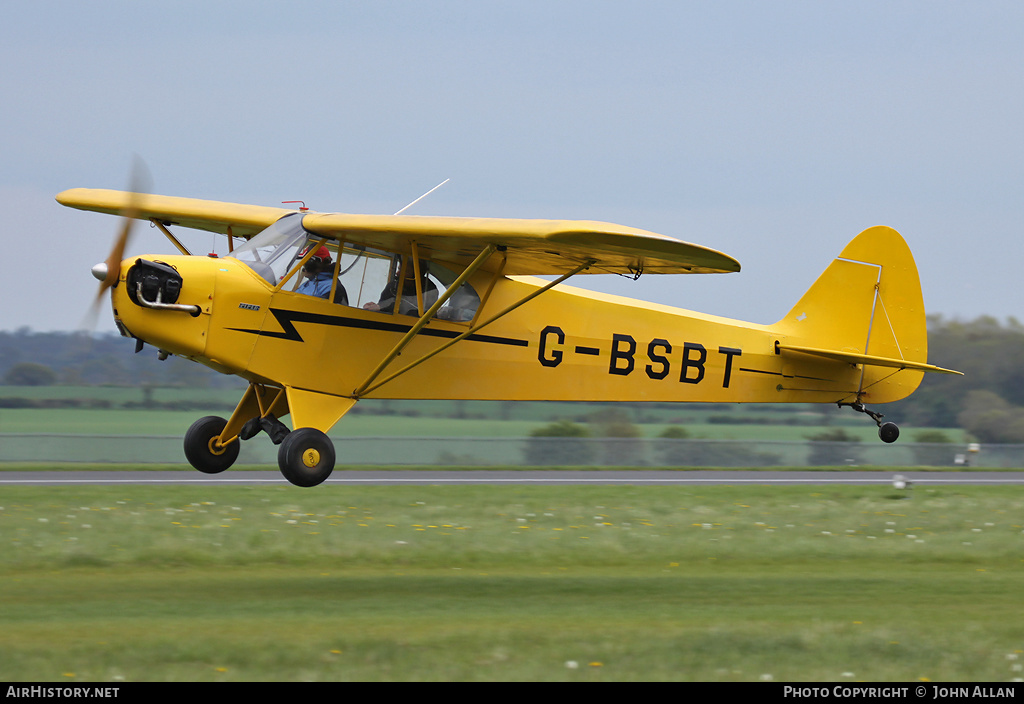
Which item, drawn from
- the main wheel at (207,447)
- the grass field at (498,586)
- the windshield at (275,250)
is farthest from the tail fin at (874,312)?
the main wheel at (207,447)

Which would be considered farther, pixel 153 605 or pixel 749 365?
pixel 749 365

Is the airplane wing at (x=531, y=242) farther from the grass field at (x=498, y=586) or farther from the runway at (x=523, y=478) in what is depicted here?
the runway at (x=523, y=478)

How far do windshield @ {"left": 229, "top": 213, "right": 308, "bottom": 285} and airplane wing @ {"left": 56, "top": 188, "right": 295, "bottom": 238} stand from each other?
1693mm

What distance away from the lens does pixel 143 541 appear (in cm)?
1374

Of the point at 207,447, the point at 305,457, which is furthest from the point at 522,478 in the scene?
the point at 305,457

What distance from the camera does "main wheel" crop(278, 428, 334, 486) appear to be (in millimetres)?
10750

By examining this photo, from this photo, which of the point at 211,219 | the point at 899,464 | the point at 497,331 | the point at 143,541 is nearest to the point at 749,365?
the point at 497,331

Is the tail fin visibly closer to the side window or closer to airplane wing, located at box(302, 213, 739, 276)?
airplane wing, located at box(302, 213, 739, 276)

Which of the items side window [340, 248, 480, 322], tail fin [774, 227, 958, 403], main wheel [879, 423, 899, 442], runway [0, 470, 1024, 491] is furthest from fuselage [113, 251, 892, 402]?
runway [0, 470, 1024, 491]

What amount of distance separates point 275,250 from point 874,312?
871 cm

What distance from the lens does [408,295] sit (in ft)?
38.3

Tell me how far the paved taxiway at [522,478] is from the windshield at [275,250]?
1140 centimetres
